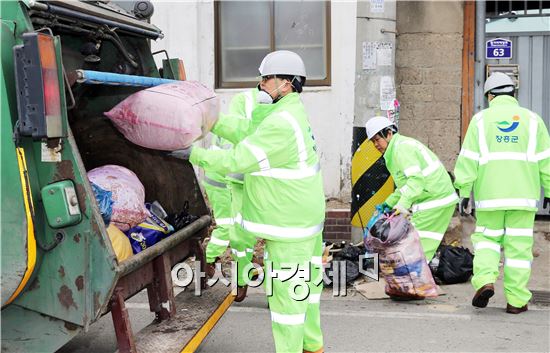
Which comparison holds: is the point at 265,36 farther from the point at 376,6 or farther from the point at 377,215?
the point at 377,215

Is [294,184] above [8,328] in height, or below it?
above

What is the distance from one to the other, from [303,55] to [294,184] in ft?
14.9

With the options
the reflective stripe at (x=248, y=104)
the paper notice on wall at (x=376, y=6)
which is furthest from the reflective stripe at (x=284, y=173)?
the paper notice on wall at (x=376, y=6)

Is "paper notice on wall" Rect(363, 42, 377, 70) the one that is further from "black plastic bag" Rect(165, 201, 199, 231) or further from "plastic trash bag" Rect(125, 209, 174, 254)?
"plastic trash bag" Rect(125, 209, 174, 254)

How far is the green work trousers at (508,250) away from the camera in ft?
17.7

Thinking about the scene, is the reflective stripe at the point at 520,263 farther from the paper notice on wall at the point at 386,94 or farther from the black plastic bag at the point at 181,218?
the black plastic bag at the point at 181,218

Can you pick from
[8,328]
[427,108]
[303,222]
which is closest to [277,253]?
[303,222]

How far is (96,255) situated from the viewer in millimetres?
3055

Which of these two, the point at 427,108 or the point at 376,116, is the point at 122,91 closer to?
the point at 376,116

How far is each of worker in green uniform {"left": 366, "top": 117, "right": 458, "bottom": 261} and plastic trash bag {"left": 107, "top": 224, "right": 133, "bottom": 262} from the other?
8.46 ft

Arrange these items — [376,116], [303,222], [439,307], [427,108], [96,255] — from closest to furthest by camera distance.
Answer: [96,255]
[303,222]
[439,307]
[376,116]
[427,108]

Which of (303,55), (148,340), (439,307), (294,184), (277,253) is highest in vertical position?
(303,55)

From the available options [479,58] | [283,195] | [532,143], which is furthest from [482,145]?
[479,58]

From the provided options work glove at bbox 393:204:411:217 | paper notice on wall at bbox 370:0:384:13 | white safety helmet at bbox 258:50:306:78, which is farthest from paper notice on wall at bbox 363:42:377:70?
white safety helmet at bbox 258:50:306:78
